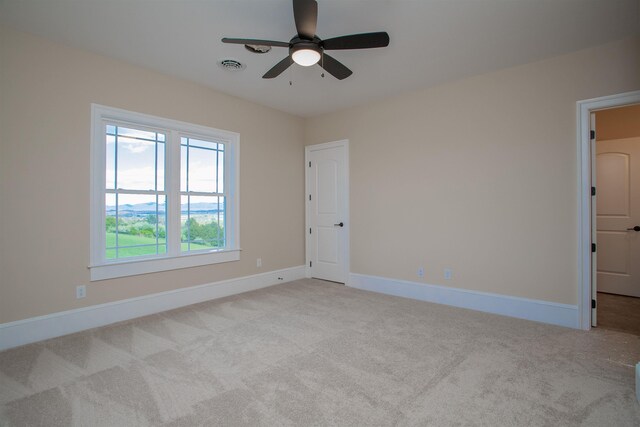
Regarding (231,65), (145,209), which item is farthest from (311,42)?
(145,209)

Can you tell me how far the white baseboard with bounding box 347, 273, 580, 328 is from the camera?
3.32 meters

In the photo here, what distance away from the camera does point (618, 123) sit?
4.28 m

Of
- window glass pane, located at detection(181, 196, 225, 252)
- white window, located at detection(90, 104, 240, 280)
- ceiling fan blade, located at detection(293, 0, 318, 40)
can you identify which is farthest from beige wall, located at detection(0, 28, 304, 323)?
ceiling fan blade, located at detection(293, 0, 318, 40)

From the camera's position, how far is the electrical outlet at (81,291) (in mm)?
3172

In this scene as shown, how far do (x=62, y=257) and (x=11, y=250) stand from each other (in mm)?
371

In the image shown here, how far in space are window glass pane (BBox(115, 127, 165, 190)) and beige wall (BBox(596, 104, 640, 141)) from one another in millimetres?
5635

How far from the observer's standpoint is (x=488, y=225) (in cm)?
378

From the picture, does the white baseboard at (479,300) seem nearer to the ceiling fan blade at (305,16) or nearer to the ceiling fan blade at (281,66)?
the ceiling fan blade at (281,66)

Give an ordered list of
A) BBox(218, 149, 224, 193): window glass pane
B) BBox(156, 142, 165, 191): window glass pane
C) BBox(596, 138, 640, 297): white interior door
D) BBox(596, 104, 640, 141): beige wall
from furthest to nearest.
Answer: BBox(218, 149, 224, 193): window glass pane < BBox(596, 138, 640, 297): white interior door < BBox(596, 104, 640, 141): beige wall < BBox(156, 142, 165, 191): window glass pane

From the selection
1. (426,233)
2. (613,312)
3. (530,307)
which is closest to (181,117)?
(426,233)

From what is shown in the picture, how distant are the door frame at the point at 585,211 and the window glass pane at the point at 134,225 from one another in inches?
181

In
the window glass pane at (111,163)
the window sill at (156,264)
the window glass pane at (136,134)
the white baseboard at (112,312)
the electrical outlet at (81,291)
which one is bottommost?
the white baseboard at (112,312)

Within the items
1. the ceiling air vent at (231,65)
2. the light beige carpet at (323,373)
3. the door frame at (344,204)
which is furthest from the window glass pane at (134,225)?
the door frame at (344,204)

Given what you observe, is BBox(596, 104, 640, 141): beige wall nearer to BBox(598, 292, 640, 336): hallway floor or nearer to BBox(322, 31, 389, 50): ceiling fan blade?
BBox(598, 292, 640, 336): hallway floor
